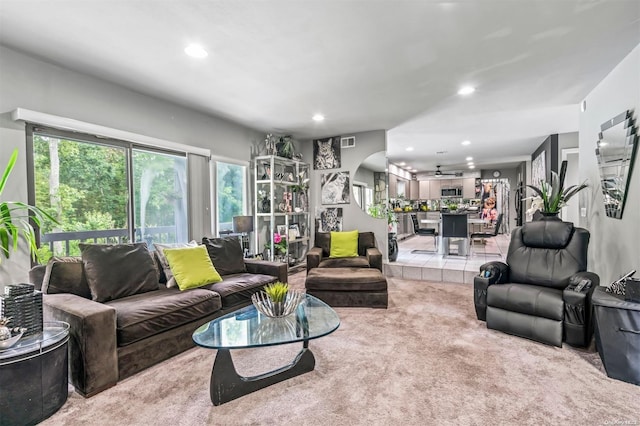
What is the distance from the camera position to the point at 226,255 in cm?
363

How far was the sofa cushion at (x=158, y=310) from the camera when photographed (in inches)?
86.6

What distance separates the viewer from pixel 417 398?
6.30 ft

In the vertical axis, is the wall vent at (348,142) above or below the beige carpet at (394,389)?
above

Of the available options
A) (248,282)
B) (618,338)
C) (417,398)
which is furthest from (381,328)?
(618,338)

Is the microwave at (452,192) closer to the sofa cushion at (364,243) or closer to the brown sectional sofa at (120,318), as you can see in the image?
the sofa cushion at (364,243)

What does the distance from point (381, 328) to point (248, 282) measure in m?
1.46

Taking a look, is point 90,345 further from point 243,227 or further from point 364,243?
point 364,243

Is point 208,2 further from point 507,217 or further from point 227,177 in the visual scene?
point 507,217

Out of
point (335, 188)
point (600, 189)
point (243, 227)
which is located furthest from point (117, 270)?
point (600, 189)

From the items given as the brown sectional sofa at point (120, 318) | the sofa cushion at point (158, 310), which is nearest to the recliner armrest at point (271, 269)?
the brown sectional sofa at point (120, 318)

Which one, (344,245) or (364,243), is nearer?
(344,245)

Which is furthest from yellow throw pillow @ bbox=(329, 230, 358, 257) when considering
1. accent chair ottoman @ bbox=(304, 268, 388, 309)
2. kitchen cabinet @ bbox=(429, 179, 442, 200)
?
kitchen cabinet @ bbox=(429, 179, 442, 200)

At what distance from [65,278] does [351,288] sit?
8.96ft

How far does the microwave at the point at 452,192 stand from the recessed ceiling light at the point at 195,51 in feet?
35.0
